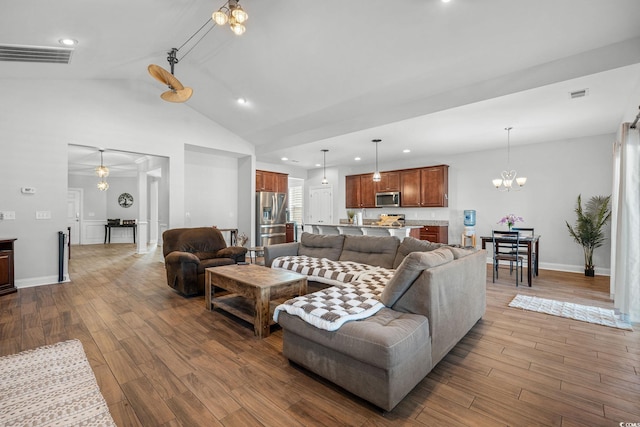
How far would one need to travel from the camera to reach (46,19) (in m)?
3.10

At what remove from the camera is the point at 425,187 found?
7430 mm

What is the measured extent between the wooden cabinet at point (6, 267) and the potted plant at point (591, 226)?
9.43 metres

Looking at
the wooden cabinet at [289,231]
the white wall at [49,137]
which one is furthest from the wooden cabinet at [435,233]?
the white wall at [49,137]

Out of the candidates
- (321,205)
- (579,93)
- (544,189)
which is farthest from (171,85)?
(544,189)

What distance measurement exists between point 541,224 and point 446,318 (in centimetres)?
536

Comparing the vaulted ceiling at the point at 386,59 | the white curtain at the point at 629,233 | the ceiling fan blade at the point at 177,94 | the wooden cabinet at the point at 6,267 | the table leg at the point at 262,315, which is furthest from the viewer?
the wooden cabinet at the point at 6,267

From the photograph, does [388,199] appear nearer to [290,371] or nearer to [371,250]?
[371,250]

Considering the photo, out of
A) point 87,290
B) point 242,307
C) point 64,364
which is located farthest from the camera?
point 87,290

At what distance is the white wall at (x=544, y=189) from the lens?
5516 mm

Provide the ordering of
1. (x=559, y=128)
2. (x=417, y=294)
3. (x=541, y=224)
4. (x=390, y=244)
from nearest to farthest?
(x=417, y=294), (x=390, y=244), (x=559, y=128), (x=541, y=224)

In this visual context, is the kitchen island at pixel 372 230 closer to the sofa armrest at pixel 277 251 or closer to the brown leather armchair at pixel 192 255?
the sofa armrest at pixel 277 251

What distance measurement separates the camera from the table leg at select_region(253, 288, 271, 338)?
278cm

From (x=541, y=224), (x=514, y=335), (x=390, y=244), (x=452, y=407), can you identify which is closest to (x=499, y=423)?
(x=452, y=407)

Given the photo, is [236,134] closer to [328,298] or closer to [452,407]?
[328,298]
